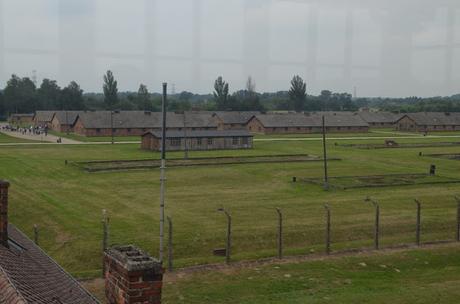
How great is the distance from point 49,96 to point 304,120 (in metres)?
59.2

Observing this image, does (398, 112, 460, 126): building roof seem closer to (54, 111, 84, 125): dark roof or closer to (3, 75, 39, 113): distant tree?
(54, 111, 84, 125): dark roof

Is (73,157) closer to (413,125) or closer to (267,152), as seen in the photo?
(267,152)

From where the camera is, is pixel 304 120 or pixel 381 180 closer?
pixel 381 180

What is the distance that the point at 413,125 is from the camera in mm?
105062

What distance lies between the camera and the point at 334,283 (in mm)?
15016

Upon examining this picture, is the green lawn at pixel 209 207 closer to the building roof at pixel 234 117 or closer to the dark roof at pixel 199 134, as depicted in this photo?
the dark roof at pixel 199 134

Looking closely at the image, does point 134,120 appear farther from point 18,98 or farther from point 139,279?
point 139,279

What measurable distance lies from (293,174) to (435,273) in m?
23.0

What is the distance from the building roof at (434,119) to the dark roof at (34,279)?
331ft

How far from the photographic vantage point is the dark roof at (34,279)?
6703 mm

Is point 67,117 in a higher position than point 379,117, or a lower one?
lower

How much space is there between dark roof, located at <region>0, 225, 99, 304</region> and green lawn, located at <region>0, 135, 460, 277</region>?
5.96 meters

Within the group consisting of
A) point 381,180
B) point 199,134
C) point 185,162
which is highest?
point 199,134

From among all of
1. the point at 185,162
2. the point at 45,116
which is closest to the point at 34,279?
the point at 185,162
